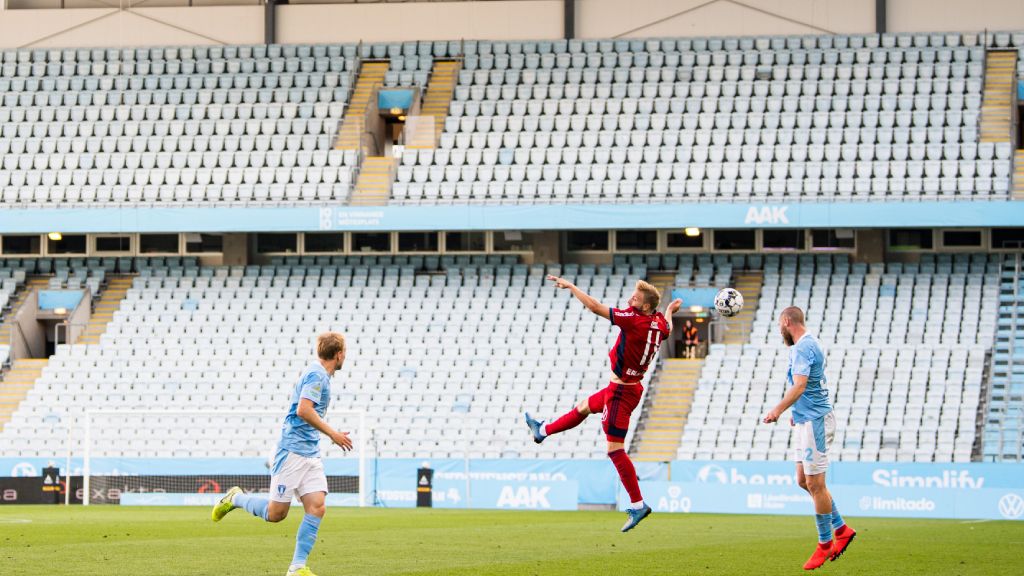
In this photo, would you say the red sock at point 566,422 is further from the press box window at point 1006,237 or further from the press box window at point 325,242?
the press box window at point 325,242

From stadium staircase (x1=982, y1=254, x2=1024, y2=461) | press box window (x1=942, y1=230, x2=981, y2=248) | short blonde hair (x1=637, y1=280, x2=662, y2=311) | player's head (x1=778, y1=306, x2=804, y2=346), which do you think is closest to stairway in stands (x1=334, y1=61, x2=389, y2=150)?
press box window (x1=942, y1=230, x2=981, y2=248)

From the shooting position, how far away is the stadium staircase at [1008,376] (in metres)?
29.7

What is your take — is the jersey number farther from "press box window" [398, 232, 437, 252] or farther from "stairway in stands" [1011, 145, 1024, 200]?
"press box window" [398, 232, 437, 252]

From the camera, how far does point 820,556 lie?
1262cm

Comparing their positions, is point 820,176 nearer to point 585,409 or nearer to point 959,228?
point 959,228

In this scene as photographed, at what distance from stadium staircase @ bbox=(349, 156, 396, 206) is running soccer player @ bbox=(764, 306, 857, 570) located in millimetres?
24150

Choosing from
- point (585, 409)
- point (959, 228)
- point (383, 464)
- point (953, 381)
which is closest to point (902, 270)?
point (959, 228)

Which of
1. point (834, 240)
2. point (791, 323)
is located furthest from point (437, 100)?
point (791, 323)

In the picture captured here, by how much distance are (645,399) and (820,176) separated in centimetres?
685

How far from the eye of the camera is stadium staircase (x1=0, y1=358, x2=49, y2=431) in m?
34.2

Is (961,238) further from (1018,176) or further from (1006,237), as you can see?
(1018,176)

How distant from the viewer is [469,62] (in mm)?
40156

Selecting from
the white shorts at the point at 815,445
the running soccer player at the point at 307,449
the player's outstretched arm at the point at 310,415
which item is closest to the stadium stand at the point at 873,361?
the white shorts at the point at 815,445

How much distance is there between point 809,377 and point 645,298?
1587mm
